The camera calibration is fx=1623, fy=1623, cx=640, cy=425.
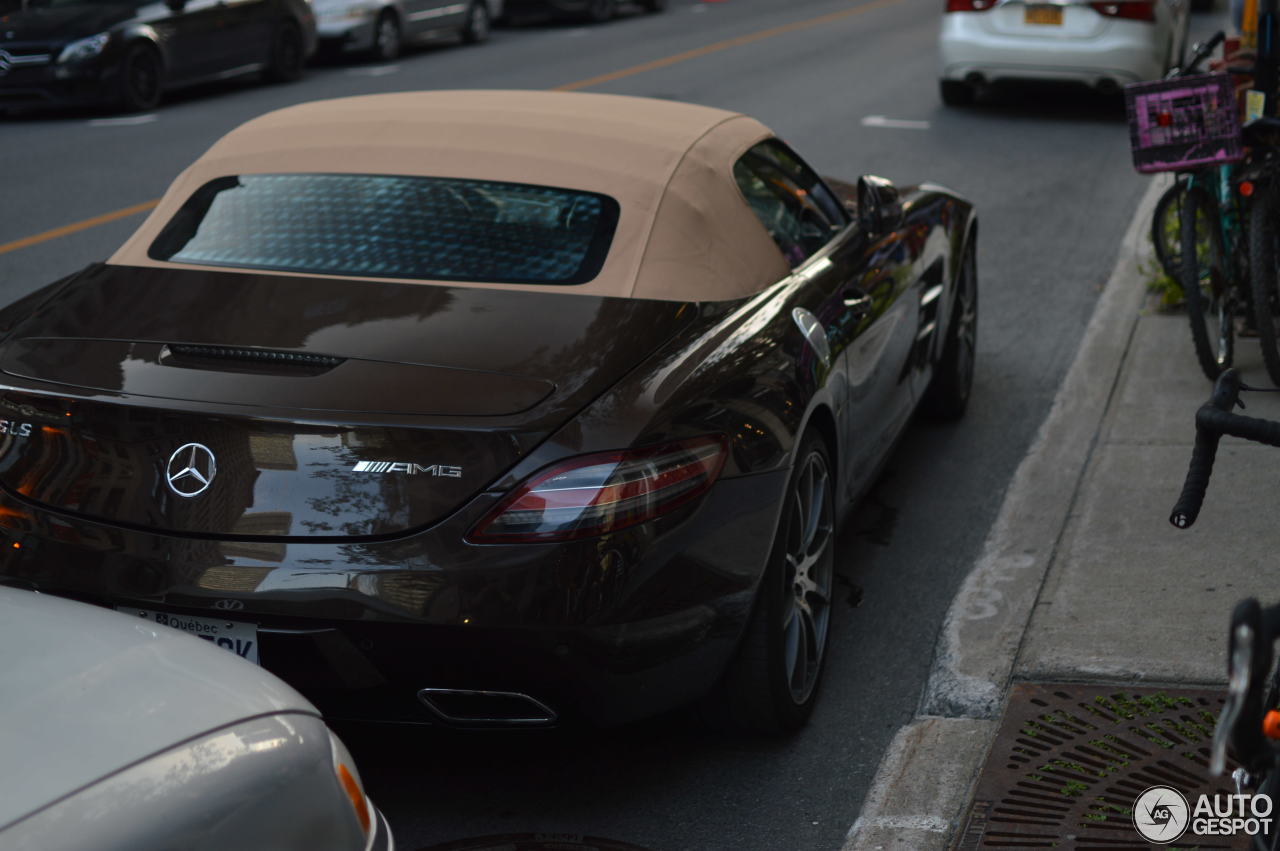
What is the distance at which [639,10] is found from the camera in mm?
28172

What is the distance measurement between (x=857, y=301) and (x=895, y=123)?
10216 mm

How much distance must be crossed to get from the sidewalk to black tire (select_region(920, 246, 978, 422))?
39cm

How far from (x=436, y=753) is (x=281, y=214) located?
1531mm

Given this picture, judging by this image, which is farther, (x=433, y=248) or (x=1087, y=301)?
(x=1087, y=301)

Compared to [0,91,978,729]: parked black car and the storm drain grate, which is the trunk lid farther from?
the storm drain grate

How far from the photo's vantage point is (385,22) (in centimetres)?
2103

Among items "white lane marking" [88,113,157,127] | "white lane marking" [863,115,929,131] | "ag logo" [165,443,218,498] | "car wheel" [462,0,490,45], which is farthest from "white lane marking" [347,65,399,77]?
"ag logo" [165,443,218,498]

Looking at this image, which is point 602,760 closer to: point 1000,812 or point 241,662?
point 1000,812

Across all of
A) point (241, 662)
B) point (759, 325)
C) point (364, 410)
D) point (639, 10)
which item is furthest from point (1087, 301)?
point (639, 10)

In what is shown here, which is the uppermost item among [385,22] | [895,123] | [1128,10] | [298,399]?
[298,399]

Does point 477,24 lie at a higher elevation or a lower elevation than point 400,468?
lower

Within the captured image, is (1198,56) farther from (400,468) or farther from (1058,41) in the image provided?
(1058,41)

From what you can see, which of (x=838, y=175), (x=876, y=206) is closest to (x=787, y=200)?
(x=876, y=206)

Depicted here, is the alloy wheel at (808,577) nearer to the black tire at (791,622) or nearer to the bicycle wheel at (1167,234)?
the black tire at (791,622)
